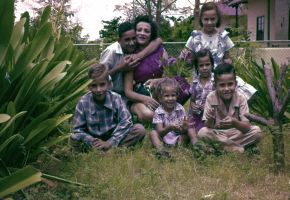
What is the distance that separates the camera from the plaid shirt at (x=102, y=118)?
206 inches

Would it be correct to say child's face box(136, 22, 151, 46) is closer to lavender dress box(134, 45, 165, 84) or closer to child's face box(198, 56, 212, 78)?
lavender dress box(134, 45, 165, 84)

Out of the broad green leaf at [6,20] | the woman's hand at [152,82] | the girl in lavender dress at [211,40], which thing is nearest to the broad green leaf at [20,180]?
the broad green leaf at [6,20]

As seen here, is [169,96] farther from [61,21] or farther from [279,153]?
[61,21]

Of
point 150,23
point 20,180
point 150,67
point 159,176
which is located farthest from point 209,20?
point 20,180

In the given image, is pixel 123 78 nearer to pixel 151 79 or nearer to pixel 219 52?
pixel 151 79

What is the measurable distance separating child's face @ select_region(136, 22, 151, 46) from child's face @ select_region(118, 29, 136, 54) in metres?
0.06

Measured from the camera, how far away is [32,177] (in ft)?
10.1

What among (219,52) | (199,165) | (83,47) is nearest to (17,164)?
(199,165)

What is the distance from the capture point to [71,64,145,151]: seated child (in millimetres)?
5145

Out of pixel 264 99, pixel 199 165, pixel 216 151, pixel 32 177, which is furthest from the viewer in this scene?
pixel 264 99

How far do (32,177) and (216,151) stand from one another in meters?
2.46

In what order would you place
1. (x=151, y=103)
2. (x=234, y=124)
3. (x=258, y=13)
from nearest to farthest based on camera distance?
(x=234, y=124), (x=151, y=103), (x=258, y=13)

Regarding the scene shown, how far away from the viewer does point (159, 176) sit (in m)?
4.32

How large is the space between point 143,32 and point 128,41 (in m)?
0.20
